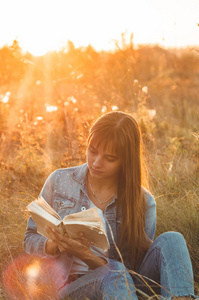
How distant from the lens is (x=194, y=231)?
2.87 m

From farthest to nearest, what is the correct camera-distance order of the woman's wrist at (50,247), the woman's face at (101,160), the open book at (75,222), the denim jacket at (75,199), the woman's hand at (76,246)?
1. the denim jacket at (75,199)
2. the woman's face at (101,160)
3. the woman's wrist at (50,247)
4. the woman's hand at (76,246)
5. the open book at (75,222)

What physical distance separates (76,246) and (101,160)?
1.78 ft

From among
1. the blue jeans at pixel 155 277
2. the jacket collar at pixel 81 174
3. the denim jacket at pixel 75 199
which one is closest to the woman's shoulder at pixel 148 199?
the denim jacket at pixel 75 199

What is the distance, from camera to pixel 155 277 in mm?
2305

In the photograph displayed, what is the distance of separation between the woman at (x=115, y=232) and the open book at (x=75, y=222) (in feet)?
0.42

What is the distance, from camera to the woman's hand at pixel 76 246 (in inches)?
73.3

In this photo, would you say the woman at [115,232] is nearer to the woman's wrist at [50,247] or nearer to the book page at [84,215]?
the woman's wrist at [50,247]

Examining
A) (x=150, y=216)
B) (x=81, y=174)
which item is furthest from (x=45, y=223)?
(x=150, y=216)

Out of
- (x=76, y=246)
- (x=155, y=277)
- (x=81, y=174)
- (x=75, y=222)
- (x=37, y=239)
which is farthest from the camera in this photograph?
(x=81, y=174)

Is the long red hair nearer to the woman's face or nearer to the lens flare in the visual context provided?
the woman's face

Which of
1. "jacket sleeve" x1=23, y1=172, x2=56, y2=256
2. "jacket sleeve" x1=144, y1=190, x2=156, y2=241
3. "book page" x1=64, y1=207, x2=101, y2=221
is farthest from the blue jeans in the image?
"book page" x1=64, y1=207, x2=101, y2=221

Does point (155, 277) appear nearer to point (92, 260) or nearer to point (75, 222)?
point (92, 260)

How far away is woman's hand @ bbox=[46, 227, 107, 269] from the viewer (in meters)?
1.86

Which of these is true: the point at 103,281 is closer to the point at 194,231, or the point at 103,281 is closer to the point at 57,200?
the point at 57,200
